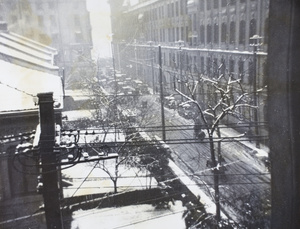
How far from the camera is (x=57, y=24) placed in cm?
2759

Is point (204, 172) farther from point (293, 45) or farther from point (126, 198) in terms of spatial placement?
point (293, 45)

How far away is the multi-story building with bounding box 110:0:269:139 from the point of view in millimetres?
11688

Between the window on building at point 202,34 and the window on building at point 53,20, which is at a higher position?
the window on building at point 53,20

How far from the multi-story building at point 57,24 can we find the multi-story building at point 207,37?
5.35 m

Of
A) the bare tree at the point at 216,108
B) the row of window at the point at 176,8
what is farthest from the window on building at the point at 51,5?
the bare tree at the point at 216,108

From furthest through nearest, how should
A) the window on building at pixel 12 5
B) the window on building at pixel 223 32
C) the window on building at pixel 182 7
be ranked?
the window on building at pixel 12 5, the window on building at pixel 182 7, the window on building at pixel 223 32

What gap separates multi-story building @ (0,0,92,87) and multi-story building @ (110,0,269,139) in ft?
17.5

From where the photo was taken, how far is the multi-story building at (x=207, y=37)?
38.3ft

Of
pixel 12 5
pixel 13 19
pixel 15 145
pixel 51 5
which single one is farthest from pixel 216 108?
pixel 12 5

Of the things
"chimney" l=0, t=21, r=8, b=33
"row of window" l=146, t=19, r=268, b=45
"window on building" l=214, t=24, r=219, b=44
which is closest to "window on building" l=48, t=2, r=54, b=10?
"chimney" l=0, t=21, r=8, b=33

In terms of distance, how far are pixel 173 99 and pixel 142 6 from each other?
9.70 meters

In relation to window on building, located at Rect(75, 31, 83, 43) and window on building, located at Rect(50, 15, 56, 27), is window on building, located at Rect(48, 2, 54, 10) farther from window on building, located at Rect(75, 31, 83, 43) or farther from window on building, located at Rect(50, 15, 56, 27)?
window on building, located at Rect(75, 31, 83, 43)

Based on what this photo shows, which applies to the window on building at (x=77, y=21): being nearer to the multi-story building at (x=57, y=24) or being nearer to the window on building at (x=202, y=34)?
the multi-story building at (x=57, y=24)

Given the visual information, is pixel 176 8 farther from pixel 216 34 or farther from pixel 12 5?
pixel 12 5
